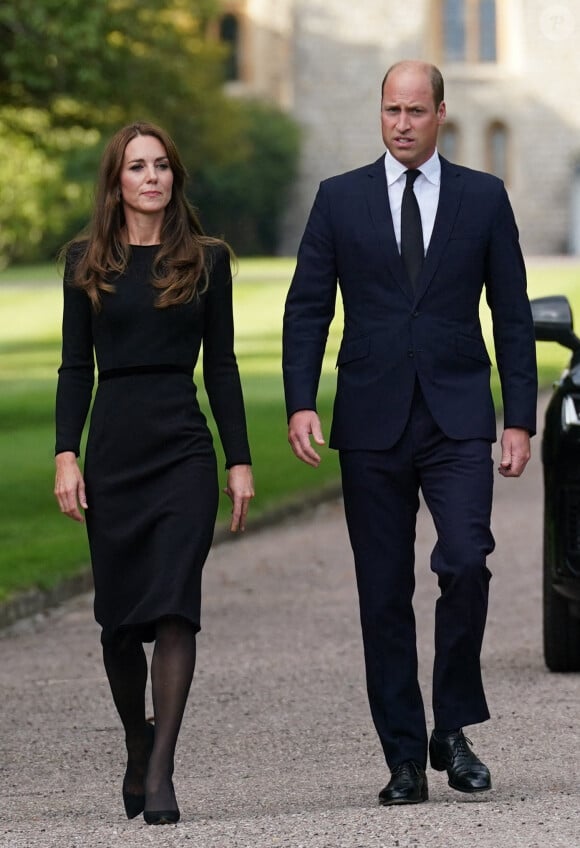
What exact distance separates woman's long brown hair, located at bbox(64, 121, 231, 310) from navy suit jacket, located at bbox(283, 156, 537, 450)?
0.31 meters

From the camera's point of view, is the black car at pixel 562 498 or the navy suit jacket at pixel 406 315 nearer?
the navy suit jacket at pixel 406 315

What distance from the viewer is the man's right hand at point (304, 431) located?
5.60m

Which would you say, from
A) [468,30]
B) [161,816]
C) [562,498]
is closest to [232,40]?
[468,30]

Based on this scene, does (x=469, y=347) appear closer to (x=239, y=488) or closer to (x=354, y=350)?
(x=354, y=350)

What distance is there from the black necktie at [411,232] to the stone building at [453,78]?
58547 millimetres

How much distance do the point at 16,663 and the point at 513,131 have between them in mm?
58110

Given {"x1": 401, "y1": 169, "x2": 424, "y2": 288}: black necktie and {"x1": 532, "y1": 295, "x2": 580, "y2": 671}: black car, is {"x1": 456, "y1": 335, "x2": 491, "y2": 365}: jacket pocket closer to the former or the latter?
{"x1": 401, "y1": 169, "x2": 424, "y2": 288}: black necktie

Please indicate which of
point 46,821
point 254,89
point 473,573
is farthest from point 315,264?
point 254,89

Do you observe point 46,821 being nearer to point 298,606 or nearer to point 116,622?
point 116,622

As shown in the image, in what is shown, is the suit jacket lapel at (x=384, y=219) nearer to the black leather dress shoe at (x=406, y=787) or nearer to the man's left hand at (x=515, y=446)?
the man's left hand at (x=515, y=446)

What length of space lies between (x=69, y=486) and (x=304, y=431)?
642mm

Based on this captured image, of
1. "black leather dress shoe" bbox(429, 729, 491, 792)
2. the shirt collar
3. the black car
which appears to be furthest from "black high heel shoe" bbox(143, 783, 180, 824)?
the black car

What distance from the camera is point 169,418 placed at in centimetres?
550

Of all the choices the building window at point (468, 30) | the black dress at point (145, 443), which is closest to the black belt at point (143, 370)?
the black dress at point (145, 443)
